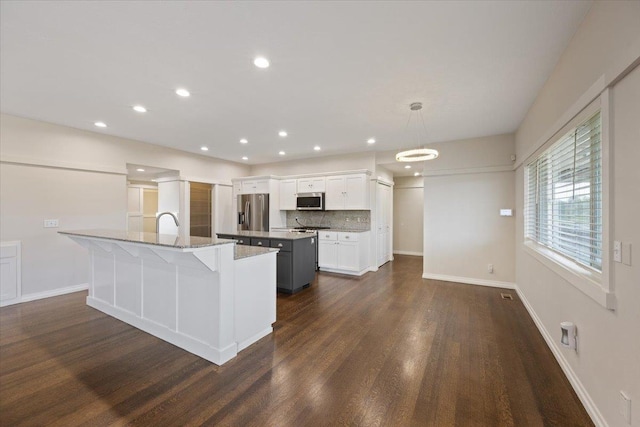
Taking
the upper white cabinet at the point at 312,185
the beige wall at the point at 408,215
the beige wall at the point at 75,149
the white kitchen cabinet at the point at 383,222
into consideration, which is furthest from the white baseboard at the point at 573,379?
the beige wall at the point at 75,149

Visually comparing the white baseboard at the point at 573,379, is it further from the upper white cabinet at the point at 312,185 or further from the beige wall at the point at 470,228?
the upper white cabinet at the point at 312,185

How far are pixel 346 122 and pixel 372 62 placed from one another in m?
1.65

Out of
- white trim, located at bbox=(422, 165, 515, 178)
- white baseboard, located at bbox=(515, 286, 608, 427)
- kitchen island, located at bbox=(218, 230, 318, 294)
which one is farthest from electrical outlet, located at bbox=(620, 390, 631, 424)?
white trim, located at bbox=(422, 165, 515, 178)

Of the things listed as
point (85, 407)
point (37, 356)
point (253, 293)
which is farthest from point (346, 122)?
point (37, 356)

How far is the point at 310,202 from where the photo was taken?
6258 millimetres

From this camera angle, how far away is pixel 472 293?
14.2 feet

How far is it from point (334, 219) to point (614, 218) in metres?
5.23

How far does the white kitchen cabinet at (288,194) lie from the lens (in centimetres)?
659

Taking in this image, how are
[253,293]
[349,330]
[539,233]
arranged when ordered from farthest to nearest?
[539,233] → [349,330] → [253,293]

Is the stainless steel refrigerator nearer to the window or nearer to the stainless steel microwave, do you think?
the stainless steel microwave

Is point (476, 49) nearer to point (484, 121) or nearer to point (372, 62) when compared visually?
point (372, 62)

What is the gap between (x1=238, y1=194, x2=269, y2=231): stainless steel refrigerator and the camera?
21.6 feet

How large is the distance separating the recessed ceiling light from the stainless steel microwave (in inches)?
149

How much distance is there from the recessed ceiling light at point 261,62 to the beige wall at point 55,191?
3932 millimetres
